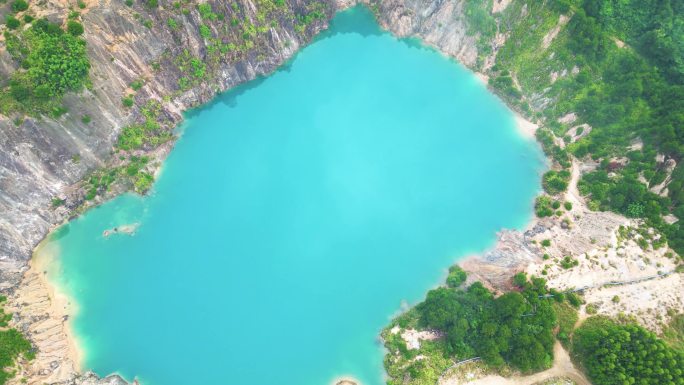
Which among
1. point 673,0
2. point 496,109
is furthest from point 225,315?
point 673,0

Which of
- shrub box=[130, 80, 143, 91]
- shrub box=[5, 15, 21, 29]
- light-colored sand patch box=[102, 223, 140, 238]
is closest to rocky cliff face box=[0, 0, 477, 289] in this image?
shrub box=[130, 80, 143, 91]

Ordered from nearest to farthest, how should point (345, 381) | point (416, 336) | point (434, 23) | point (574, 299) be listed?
1. point (345, 381)
2. point (416, 336)
3. point (574, 299)
4. point (434, 23)

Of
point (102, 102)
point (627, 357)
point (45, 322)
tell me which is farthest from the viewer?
point (102, 102)

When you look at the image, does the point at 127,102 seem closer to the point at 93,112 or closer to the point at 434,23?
the point at 93,112

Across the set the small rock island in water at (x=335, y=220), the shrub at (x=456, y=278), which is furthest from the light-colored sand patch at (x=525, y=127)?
the shrub at (x=456, y=278)

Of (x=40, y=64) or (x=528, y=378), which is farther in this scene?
(x=40, y=64)

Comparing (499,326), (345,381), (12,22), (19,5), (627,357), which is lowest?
(627,357)

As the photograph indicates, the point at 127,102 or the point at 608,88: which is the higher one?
the point at 127,102

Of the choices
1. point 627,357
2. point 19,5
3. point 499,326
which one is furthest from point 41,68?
point 627,357
